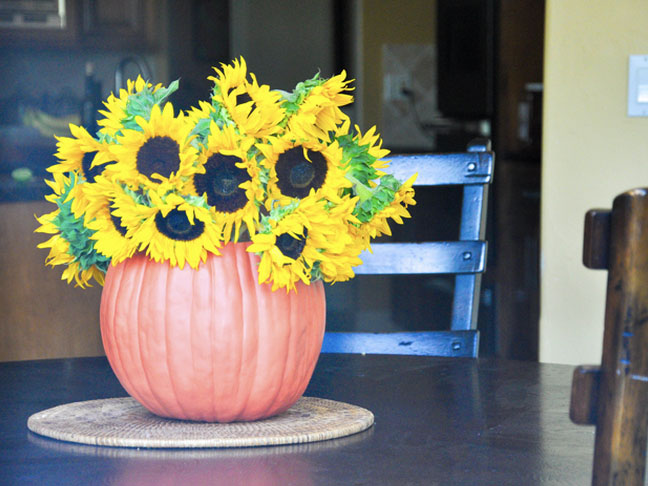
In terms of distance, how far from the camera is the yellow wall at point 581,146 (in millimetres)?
2010

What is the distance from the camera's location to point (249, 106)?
77 cm

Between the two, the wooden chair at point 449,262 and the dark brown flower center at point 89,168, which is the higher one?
the dark brown flower center at point 89,168

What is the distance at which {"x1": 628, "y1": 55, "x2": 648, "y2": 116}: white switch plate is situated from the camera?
1996 millimetres

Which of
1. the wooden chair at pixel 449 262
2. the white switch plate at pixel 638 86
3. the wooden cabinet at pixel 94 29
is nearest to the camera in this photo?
the wooden chair at pixel 449 262

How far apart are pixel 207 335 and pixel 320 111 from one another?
0.71 feet

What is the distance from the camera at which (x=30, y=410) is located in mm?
913

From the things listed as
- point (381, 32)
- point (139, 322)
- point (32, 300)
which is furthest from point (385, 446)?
point (381, 32)

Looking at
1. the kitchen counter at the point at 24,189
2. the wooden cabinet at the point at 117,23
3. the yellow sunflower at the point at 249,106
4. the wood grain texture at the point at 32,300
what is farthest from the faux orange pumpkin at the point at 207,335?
the wooden cabinet at the point at 117,23

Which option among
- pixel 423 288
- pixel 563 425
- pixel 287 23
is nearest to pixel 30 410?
pixel 563 425

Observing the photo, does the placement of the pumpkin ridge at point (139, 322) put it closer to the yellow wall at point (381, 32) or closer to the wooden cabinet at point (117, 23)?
the wooden cabinet at point (117, 23)

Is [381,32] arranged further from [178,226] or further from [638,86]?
[178,226]

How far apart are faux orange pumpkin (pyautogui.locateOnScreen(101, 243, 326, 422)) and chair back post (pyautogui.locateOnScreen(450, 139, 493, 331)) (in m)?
0.56

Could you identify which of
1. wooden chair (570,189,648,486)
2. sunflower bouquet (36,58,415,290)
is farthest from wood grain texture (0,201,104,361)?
wooden chair (570,189,648,486)

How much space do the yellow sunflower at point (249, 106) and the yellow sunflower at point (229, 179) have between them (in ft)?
0.04
